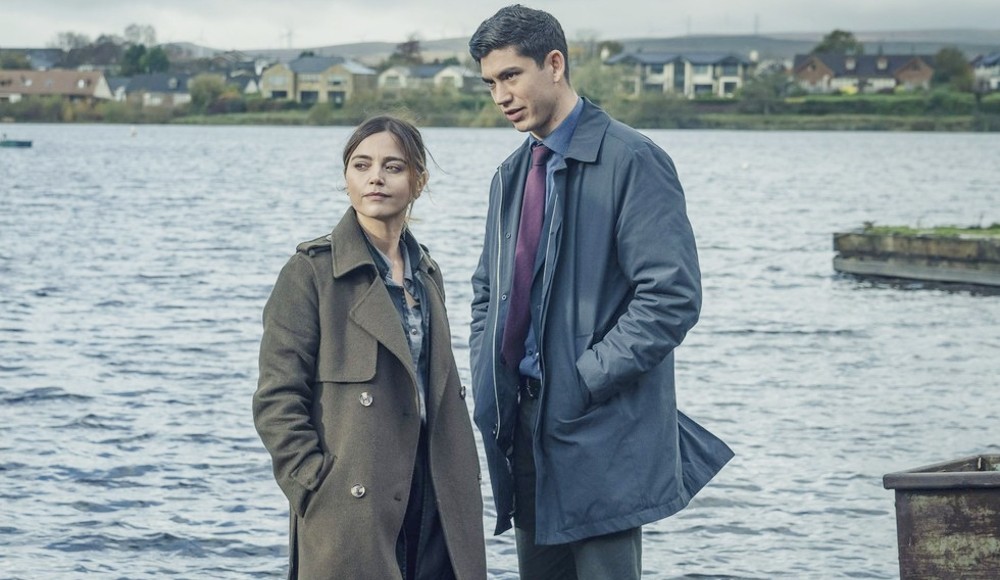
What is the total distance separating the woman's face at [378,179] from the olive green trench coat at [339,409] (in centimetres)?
11

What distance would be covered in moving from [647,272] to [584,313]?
0.22 m

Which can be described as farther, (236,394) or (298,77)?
(298,77)

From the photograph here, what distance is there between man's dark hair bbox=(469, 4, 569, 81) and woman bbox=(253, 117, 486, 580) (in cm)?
35

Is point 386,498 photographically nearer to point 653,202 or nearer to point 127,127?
point 653,202

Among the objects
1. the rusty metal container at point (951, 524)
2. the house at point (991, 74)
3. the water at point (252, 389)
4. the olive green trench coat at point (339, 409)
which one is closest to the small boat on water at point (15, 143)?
the water at point (252, 389)

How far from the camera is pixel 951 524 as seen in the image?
15.4ft

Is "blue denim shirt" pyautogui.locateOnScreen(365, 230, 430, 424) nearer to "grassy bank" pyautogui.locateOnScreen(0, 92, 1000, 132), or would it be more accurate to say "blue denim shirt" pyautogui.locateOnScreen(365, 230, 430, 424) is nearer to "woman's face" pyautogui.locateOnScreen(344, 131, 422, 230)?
"woman's face" pyautogui.locateOnScreen(344, 131, 422, 230)

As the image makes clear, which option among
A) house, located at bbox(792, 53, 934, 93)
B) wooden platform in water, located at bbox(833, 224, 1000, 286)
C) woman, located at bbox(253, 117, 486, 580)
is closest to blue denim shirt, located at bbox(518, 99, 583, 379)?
woman, located at bbox(253, 117, 486, 580)

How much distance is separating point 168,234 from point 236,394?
25132 millimetres

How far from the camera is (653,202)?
4379mm

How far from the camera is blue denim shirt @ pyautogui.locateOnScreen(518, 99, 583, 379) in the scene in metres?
4.46

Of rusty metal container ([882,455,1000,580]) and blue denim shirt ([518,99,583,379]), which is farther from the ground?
blue denim shirt ([518,99,583,379])

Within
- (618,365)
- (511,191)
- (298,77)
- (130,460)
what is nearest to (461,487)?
(618,365)

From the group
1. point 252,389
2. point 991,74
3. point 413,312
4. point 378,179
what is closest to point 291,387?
point 413,312
